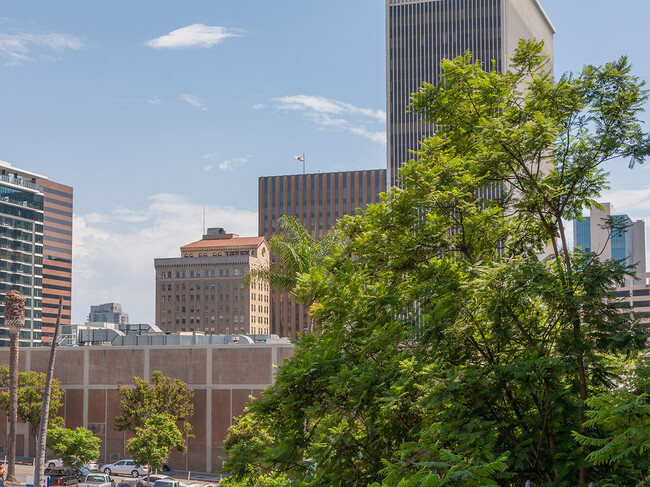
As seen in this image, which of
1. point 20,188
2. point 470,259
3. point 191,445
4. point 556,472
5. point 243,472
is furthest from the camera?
point 20,188

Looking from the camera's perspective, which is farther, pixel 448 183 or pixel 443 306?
pixel 448 183

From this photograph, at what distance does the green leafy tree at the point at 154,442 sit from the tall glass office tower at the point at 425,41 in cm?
7851

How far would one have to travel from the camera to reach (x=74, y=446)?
58.9m

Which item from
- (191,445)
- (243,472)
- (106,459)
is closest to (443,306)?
(243,472)

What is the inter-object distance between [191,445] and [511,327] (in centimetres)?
5820

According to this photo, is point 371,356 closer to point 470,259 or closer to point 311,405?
point 311,405

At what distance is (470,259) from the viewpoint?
63.0 ft

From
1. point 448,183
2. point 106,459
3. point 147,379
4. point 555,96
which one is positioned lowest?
point 106,459

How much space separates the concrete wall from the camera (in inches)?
2746

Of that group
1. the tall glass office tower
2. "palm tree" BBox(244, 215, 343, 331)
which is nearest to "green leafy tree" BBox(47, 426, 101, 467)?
"palm tree" BBox(244, 215, 343, 331)

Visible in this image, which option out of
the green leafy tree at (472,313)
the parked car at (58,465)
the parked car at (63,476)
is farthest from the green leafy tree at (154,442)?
the green leafy tree at (472,313)

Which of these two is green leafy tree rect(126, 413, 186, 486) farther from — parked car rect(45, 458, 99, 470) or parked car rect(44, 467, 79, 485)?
parked car rect(45, 458, 99, 470)

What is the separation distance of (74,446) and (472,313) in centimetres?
4895

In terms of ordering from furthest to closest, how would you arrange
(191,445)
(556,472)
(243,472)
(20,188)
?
(20,188)
(191,445)
(243,472)
(556,472)
